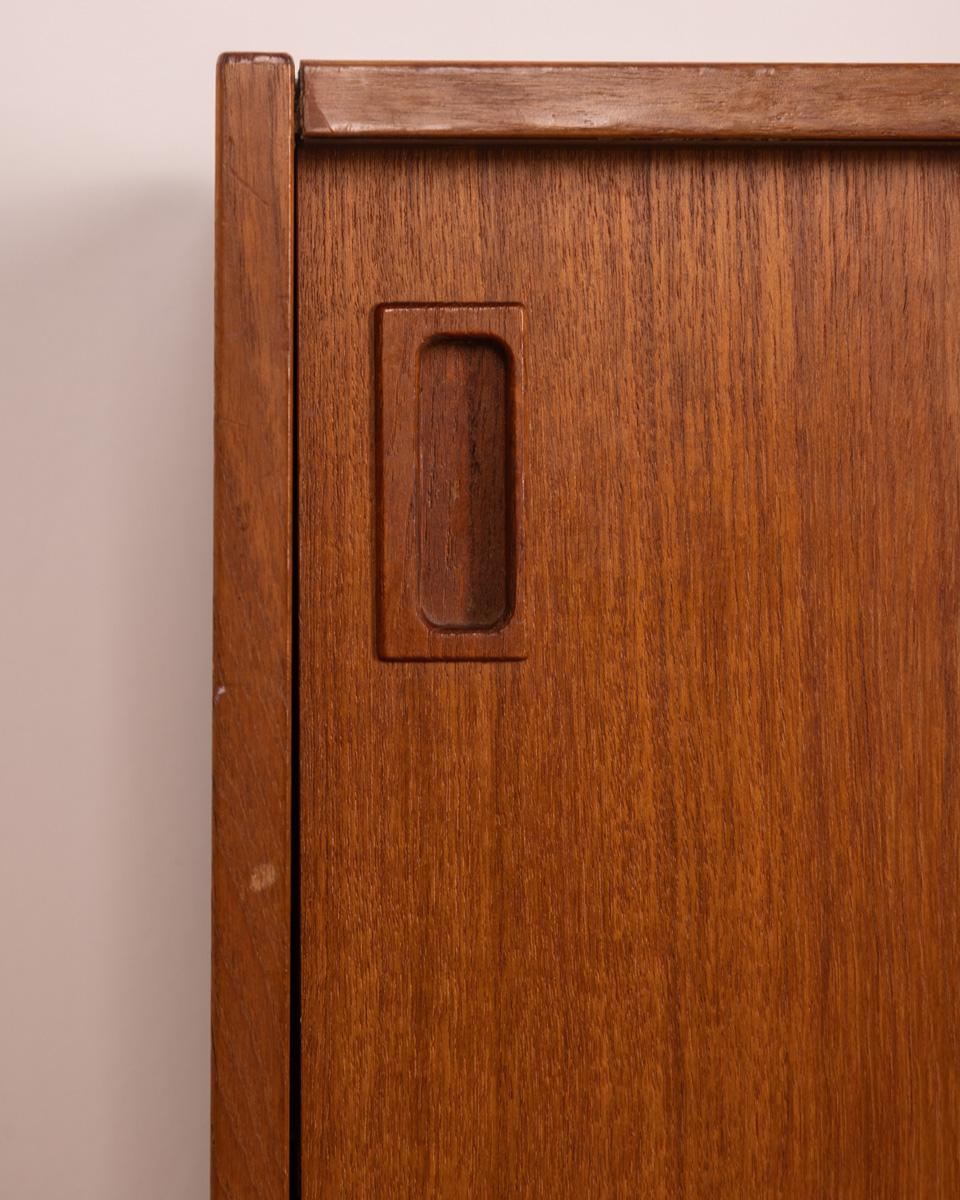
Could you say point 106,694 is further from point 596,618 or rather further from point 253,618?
point 596,618

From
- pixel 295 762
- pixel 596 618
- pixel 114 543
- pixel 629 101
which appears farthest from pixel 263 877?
pixel 629 101

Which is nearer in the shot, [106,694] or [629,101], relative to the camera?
[629,101]

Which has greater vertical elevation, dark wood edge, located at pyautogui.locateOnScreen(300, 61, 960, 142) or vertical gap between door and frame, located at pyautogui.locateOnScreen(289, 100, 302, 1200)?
dark wood edge, located at pyautogui.locateOnScreen(300, 61, 960, 142)

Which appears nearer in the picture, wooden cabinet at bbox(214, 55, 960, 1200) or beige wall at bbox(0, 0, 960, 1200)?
wooden cabinet at bbox(214, 55, 960, 1200)

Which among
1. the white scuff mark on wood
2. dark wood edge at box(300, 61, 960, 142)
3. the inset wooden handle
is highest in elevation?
dark wood edge at box(300, 61, 960, 142)

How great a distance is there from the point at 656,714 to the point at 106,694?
1.33 ft

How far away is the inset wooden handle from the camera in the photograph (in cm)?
48

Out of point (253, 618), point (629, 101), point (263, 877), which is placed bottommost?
point (263, 877)

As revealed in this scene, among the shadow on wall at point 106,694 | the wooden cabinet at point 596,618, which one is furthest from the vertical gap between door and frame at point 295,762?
the shadow on wall at point 106,694

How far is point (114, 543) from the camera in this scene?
68 centimetres

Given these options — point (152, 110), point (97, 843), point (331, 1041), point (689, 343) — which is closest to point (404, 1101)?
point (331, 1041)

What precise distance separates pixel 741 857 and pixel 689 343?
0.89 feet

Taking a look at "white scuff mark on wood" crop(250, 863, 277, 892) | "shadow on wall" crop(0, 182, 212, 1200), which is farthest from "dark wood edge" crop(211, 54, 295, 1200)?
"shadow on wall" crop(0, 182, 212, 1200)

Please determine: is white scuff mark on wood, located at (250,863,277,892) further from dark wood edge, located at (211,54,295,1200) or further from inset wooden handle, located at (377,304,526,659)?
inset wooden handle, located at (377,304,526,659)
